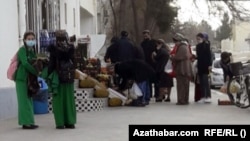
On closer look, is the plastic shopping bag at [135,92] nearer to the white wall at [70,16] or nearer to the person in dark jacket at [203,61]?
the person in dark jacket at [203,61]

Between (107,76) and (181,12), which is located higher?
(181,12)

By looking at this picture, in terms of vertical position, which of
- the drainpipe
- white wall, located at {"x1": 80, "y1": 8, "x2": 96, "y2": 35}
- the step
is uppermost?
white wall, located at {"x1": 80, "y1": 8, "x2": 96, "y2": 35}

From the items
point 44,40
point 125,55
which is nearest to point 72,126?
point 125,55

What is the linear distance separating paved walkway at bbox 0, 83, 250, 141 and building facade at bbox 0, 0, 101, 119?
0.69 metres

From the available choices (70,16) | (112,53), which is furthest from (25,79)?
(70,16)

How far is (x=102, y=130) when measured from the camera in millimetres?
11055

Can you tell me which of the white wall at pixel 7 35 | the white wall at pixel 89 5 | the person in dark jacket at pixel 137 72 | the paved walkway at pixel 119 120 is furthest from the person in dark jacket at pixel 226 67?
the white wall at pixel 89 5

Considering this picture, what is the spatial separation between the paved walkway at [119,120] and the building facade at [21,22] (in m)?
0.69

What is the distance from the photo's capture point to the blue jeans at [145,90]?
1591 centimetres

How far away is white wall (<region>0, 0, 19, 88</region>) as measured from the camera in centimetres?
1345

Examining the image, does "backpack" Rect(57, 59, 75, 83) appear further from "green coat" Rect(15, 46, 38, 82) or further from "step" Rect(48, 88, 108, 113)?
"step" Rect(48, 88, 108, 113)

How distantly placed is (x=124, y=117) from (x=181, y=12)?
2269cm

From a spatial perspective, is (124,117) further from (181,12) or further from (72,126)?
(181,12)

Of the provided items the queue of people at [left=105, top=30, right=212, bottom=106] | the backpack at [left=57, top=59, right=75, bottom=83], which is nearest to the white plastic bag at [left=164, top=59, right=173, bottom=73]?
the queue of people at [left=105, top=30, right=212, bottom=106]
